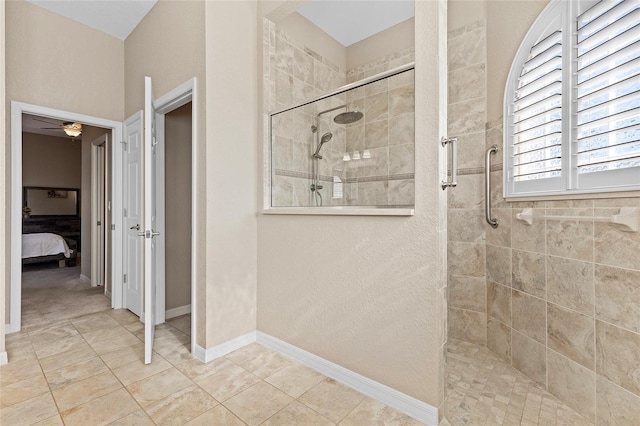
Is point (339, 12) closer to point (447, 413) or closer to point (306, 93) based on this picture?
point (306, 93)

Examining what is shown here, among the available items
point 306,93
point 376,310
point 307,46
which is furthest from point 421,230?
point 307,46

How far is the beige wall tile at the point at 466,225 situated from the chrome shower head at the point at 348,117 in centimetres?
115

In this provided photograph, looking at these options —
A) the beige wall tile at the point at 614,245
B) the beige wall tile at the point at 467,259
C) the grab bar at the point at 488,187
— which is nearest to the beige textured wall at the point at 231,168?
the beige wall tile at the point at 467,259

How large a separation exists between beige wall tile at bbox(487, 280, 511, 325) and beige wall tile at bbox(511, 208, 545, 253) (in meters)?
0.36

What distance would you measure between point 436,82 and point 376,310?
1.31 metres

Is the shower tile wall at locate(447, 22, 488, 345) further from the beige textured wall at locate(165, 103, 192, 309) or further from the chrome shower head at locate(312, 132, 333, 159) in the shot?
the beige textured wall at locate(165, 103, 192, 309)

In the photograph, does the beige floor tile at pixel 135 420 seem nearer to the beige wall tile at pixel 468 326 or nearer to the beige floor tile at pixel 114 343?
the beige floor tile at pixel 114 343

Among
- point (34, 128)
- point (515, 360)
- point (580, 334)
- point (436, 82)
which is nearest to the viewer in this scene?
point (436, 82)

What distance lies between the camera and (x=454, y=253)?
261 cm

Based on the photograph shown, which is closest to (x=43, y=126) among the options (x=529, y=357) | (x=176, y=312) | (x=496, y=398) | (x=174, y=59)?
(x=174, y=59)

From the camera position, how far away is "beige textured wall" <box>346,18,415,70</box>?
3180 mm

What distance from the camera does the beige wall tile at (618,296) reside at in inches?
55.8

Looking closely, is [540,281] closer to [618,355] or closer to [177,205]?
[618,355]

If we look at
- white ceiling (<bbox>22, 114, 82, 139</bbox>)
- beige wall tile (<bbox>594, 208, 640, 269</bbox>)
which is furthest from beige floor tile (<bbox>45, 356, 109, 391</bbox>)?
white ceiling (<bbox>22, 114, 82, 139</bbox>)
